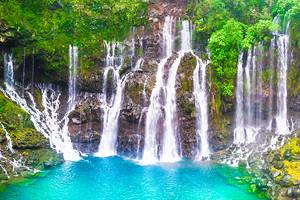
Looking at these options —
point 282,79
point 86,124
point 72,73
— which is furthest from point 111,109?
point 282,79

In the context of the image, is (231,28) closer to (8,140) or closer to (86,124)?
(86,124)

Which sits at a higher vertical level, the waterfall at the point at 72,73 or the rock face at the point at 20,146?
the waterfall at the point at 72,73

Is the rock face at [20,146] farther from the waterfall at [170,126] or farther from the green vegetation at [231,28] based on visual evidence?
the green vegetation at [231,28]

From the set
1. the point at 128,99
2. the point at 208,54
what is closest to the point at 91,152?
the point at 128,99

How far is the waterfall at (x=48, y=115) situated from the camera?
96.7ft

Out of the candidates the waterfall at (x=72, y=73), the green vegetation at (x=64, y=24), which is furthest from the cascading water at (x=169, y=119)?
the waterfall at (x=72, y=73)

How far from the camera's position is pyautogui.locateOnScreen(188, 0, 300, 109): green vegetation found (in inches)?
1210

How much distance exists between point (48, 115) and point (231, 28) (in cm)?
1398

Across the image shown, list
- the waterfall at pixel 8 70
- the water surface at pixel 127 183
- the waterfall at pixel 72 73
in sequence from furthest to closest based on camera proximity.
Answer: the waterfall at pixel 72 73 < the waterfall at pixel 8 70 < the water surface at pixel 127 183

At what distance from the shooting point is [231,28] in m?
30.8

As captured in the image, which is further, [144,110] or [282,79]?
[282,79]

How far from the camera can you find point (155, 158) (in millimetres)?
29625

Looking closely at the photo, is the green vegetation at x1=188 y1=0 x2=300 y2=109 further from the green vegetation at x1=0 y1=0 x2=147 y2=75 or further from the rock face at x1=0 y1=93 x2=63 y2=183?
the rock face at x1=0 y1=93 x2=63 y2=183

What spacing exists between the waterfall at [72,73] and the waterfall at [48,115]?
878mm
